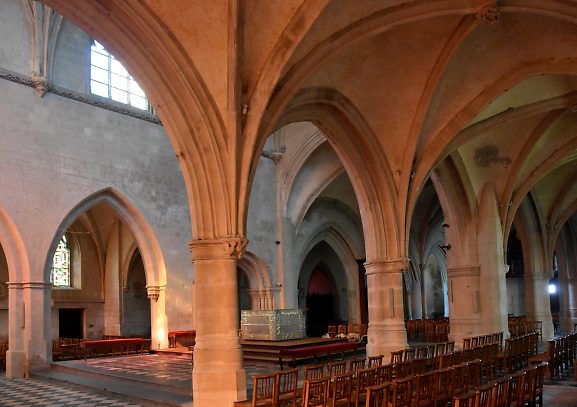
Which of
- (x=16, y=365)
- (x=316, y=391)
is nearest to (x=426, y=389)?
(x=316, y=391)

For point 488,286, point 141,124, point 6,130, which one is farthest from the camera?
point 141,124

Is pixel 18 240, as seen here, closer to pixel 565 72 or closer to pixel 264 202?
pixel 264 202

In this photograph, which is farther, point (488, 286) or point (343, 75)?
point (488, 286)

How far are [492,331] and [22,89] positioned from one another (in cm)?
1459

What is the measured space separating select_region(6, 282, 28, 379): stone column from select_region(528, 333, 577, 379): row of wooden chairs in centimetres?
1242

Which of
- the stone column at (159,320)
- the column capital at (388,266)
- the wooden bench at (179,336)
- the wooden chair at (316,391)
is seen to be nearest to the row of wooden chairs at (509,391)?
the wooden chair at (316,391)

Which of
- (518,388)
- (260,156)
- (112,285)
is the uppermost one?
(260,156)

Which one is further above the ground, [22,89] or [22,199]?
[22,89]

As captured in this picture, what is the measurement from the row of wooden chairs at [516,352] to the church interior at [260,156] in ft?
1.90

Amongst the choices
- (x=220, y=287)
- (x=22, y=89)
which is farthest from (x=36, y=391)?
(x=22, y=89)

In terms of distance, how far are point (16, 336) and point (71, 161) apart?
→ 5071 millimetres

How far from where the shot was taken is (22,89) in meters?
16.2

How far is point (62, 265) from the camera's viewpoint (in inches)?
932

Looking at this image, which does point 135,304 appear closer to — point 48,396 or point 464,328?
point 48,396
